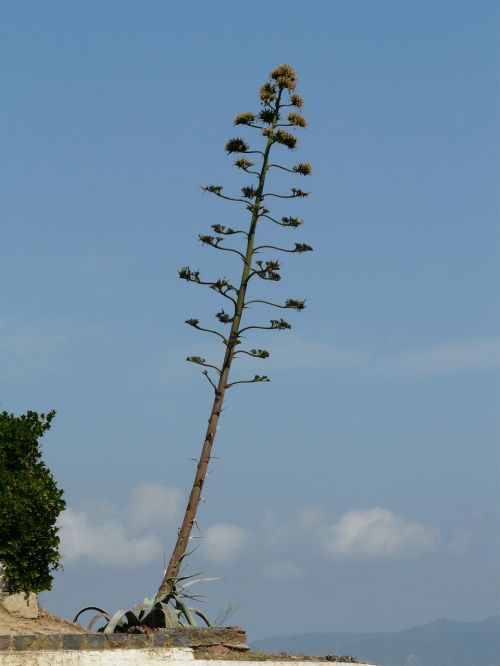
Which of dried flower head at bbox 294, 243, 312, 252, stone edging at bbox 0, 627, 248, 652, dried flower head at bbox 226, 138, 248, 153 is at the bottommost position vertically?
stone edging at bbox 0, 627, 248, 652

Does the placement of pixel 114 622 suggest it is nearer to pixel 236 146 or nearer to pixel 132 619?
pixel 132 619

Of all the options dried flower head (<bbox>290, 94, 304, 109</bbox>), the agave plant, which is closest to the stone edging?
the agave plant

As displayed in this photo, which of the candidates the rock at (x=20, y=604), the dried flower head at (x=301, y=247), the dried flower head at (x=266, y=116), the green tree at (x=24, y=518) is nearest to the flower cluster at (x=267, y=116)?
the dried flower head at (x=266, y=116)

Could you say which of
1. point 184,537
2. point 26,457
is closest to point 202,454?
point 184,537

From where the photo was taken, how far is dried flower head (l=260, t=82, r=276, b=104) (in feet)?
81.5

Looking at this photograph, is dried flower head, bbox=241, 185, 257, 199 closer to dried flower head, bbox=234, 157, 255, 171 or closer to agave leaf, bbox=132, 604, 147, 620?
dried flower head, bbox=234, 157, 255, 171

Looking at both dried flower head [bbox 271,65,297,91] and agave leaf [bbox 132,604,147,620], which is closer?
agave leaf [bbox 132,604,147,620]

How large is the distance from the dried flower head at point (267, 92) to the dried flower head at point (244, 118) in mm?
472

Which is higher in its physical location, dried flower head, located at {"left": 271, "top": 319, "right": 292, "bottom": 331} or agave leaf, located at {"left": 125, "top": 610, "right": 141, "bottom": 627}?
dried flower head, located at {"left": 271, "top": 319, "right": 292, "bottom": 331}

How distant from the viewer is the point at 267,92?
2483 centimetres

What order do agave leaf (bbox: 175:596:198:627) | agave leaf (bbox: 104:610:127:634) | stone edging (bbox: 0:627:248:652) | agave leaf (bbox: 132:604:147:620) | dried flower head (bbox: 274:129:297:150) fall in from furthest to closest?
dried flower head (bbox: 274:129:297:150) < agave leaf (bbox: 132:604:147:620) < agave leaf (bbox: 175:596:198:627) < agave leaf (bbox: 104:610:127:634) < stone edging (bbox: 0:627:248:652)

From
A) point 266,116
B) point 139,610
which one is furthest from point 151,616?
point 266,116

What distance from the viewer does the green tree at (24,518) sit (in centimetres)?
2078

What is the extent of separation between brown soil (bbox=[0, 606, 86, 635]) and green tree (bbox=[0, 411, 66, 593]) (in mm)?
577
